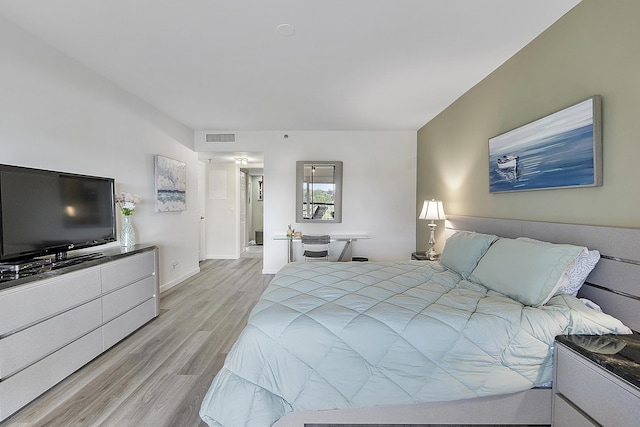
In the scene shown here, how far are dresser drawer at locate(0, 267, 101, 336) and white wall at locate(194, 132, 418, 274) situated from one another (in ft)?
9.50

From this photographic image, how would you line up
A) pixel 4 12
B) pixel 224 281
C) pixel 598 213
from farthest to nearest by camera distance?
1. pixel 224 281
2. pixel 4 12
3. pixel 598 213

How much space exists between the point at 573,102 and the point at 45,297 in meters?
3.65

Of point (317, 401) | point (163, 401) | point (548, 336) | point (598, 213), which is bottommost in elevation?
point (163, 401)

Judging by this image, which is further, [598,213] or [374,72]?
[374,72]

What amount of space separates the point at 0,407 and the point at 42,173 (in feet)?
4.77

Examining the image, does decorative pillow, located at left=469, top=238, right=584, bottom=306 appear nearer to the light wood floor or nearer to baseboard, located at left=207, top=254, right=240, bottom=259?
the light wood floor

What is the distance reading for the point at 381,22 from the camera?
77.8 inches

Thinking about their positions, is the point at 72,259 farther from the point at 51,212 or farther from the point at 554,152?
the point at 554,152

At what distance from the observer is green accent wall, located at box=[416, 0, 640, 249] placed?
4.93ft

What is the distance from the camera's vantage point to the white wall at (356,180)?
4.89m

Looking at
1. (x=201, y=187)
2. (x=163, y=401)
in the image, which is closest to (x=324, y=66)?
(x=163, y=401)

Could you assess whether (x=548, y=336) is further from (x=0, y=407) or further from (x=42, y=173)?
(x=42, y=173)

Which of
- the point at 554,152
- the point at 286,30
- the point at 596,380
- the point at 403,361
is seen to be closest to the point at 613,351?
the point at 596,380

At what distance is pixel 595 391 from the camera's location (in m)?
1.17
